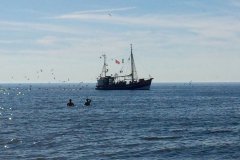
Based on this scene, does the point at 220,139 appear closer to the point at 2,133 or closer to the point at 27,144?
the point at 27,144

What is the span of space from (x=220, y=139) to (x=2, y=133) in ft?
93.0

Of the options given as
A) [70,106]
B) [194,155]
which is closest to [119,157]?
[194,155]

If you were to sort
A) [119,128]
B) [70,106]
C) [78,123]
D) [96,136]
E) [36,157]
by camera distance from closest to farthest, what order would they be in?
[36,157]
[96,136]
[119,128]
[78,123]
[70,106]

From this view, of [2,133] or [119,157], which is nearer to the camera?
[119,157]

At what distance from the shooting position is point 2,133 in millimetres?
65375

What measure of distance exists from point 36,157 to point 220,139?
2229 centimetres

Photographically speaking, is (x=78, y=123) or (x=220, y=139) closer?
(x=220, y=139)

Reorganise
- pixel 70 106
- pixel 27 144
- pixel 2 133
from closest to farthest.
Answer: pixel 27 144
pixel 2 133
pixel 70 106

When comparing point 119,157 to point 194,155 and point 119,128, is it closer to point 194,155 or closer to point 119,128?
point 194,155

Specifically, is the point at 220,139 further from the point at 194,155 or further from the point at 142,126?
the point at 142,126

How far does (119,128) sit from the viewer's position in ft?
228

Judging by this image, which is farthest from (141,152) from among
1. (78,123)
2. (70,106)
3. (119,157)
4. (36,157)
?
(70,106)

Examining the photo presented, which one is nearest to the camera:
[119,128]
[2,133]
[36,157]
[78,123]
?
[36,157]

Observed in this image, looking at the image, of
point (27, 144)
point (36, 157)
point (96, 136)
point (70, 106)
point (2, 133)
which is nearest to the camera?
point (36, 157)
